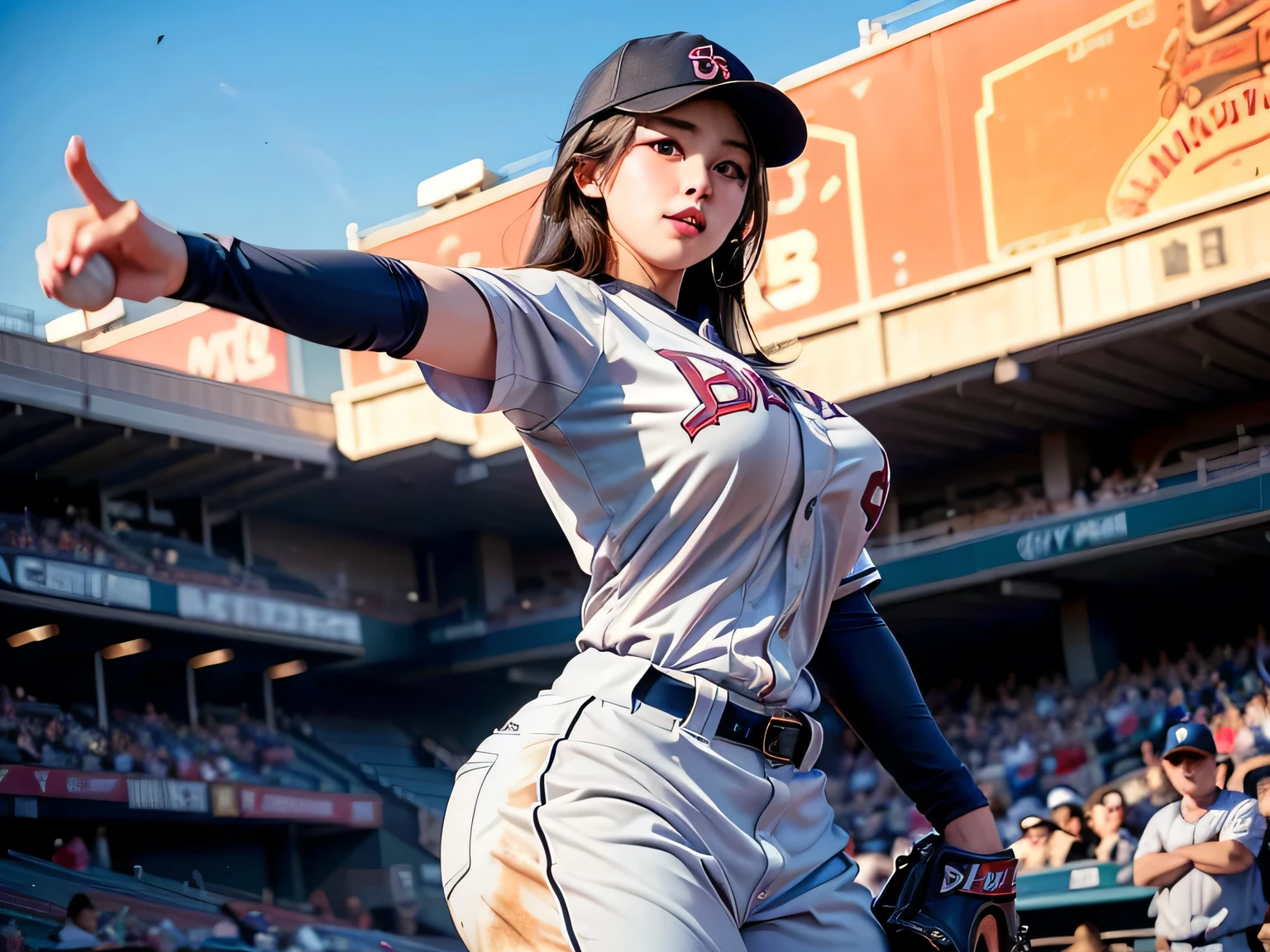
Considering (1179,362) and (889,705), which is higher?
(1179,362)

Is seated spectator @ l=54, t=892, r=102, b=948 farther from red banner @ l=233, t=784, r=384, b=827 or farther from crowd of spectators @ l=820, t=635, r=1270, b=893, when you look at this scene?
crowd of spectators @ l=820, t=635, r=1270, b=893

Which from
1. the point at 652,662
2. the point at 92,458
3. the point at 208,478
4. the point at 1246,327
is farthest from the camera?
the point at 208,478

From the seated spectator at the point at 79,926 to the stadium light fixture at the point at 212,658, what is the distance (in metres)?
6.85

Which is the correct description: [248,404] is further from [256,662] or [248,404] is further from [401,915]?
[401,915]

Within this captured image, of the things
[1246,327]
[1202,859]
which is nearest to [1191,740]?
[1202,859]

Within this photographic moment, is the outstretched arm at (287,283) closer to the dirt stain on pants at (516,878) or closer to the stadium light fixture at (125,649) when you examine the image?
the dirt stain on pants at (516,878)

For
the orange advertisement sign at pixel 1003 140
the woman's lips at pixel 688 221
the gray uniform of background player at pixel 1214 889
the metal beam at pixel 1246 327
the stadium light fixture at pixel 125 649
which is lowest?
the gray uniform of background player at pixel 1214 889

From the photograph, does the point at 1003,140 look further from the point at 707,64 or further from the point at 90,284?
the point at 90,284

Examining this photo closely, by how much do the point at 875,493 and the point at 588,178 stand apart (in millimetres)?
503

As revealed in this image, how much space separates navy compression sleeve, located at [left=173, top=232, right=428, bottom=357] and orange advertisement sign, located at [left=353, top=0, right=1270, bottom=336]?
1298cm

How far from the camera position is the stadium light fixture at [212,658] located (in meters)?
19.6

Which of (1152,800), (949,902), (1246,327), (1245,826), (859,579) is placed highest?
(1246,327)

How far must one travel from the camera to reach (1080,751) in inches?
529

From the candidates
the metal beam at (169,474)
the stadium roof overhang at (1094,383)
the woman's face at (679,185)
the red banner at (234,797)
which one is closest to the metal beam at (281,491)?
the metal beam at (169,474)
